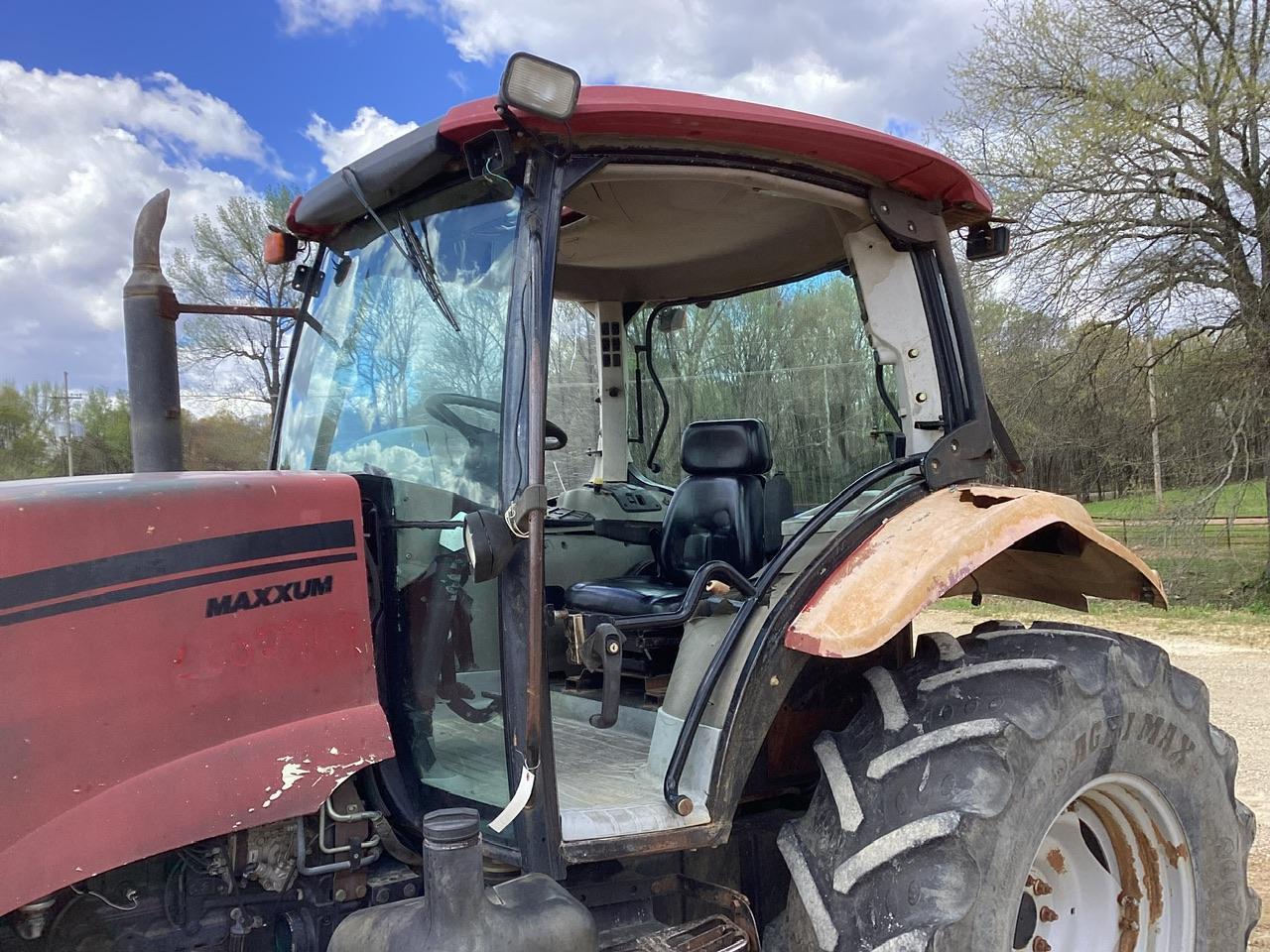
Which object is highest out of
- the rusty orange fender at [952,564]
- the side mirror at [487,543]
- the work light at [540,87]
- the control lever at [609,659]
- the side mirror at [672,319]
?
the work light at [540,87]

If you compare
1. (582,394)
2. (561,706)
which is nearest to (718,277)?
(582,394)

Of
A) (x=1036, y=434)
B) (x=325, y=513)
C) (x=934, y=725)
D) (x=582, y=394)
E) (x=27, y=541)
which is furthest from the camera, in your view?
(x=1036, y=434)

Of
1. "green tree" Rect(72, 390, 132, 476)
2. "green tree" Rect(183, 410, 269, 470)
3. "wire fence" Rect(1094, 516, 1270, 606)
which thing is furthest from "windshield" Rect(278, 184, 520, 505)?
"green tree" Rect(72, 390, 132, 476)

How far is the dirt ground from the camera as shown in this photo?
15.1 ft

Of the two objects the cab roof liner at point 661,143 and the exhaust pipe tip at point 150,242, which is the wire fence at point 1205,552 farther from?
the exhaust pipe tip at point 150,242

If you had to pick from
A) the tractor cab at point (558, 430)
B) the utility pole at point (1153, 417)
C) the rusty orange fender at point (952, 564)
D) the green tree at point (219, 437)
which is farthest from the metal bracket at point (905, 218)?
the utility pole at point (1153, 417)

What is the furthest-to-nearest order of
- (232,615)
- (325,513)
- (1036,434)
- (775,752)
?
(1036,434), (775,752), (325,513), (232,615)

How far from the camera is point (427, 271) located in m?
2.38

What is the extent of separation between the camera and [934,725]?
2303 mm

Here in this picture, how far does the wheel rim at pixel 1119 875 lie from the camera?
261cm

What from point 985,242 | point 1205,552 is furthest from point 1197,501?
point 985,242

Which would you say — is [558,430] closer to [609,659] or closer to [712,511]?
[712,511]

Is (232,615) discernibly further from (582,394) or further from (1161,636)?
(1161,636)

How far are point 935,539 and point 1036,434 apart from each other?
12365 millimetres
